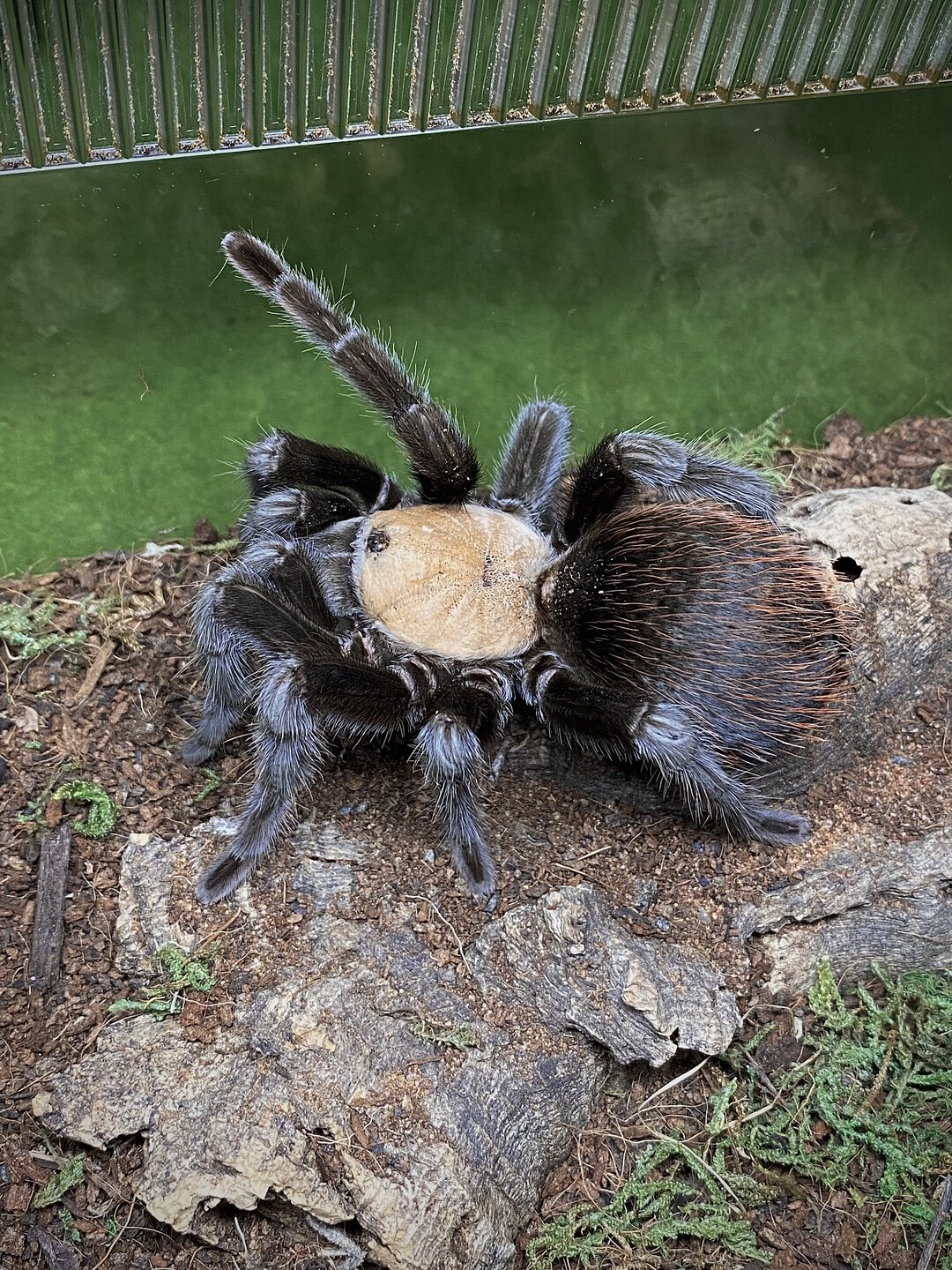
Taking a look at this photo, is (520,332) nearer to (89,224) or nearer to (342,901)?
(89,224)

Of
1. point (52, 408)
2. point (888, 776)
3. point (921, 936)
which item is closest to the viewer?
point (921, 936)

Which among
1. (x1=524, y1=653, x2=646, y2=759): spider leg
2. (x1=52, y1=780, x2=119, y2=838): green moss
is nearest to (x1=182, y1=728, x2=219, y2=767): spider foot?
(x1=52, y1=780, x2=119, y2=838): green moss

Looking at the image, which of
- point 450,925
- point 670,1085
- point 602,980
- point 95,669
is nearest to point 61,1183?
point 450,925

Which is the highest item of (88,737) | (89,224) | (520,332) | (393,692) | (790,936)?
(89,224)

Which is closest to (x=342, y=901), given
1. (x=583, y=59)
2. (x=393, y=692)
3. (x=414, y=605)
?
(x=393, y=692)

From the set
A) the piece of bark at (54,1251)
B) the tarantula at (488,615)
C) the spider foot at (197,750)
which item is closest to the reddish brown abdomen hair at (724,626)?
the tarantula at (488,615)

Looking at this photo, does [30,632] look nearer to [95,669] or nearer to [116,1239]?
[95,669]

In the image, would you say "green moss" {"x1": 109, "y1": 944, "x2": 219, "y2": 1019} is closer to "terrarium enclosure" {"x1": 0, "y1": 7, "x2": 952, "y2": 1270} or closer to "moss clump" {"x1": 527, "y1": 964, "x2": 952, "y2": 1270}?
"terrarium enclosure" {"x1": 0, "y1": 7, "x2": 952, "y2": 1270}
